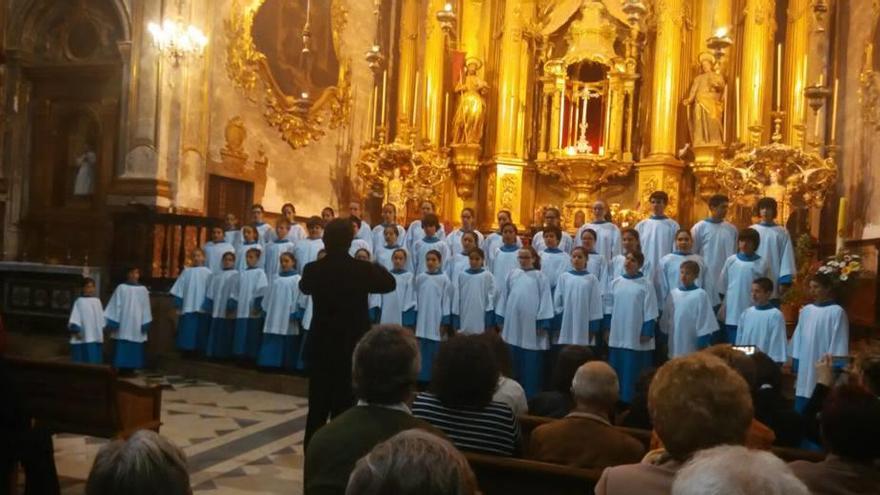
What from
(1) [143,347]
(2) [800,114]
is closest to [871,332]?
(2) [800,114]

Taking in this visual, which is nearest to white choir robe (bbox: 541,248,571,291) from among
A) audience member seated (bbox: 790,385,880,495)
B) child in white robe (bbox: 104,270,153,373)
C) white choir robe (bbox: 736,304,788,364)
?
white choir robe (bbox: 736,304,788,364)

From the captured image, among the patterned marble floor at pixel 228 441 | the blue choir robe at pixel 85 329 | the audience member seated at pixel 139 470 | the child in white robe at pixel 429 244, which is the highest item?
the child in white robe at pixel 429 244

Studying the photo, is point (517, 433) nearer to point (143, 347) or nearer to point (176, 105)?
point (143, 347)

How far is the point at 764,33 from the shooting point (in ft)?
47.0

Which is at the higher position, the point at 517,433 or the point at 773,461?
the point at 773,461

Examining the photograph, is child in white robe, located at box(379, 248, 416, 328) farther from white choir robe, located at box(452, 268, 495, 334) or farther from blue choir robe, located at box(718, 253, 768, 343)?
blue choir robe, located at box(718, 253, 768, 343)

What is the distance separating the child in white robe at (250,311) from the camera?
10789mm

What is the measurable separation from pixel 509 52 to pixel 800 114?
5265 millimetres

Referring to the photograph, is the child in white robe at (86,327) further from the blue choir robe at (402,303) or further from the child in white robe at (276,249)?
the blue choir robe at (402,303)

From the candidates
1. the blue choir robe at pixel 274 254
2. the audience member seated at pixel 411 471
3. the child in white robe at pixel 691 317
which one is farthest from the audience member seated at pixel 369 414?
the blue choir robe at pixel 274 254

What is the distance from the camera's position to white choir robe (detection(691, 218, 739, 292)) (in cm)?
968

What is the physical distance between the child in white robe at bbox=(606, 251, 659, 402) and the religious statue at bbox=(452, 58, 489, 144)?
731cm

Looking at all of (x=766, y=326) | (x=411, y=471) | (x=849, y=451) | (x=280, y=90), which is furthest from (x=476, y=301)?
(x=411, y=471)

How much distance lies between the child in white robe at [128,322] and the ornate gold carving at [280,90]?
4.70 meters
